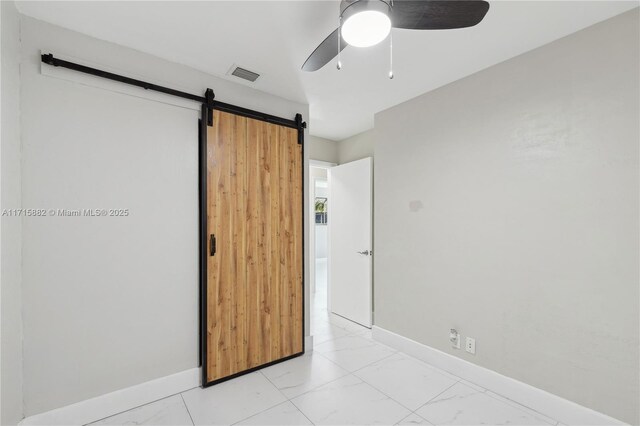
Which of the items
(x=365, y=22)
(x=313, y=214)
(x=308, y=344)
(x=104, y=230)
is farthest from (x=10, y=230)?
(x=313, y=214)

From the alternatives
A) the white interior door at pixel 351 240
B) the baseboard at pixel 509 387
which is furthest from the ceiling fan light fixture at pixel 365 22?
the baseboard at pixel 509 387

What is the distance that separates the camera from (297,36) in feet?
6.50

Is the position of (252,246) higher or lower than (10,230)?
lower

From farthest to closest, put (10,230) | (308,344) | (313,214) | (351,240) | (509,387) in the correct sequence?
1. (313,214)
2. (351,240)
3. (308,344)
4. (509,387)
5. (10,230)

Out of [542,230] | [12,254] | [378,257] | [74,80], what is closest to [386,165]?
[378,257]

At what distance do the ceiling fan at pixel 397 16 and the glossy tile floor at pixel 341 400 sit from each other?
7.61 feet

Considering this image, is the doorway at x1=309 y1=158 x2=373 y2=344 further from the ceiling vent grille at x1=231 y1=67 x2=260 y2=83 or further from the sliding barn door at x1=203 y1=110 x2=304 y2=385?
the ceiling vent grille at x1=231 y1=67 x2=260 y2=83

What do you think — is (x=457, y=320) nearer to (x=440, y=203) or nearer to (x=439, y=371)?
(x=439, y=371)

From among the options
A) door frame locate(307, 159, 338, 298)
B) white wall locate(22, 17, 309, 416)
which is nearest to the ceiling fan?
white wall locate(22, 17, 309, 416)

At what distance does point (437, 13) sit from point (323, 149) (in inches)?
125

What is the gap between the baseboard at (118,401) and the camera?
183 cm

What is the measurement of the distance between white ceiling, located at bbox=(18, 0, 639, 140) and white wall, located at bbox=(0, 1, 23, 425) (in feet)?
0.91

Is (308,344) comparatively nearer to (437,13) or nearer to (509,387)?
(509,387)

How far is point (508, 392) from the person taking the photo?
7.27 ft
